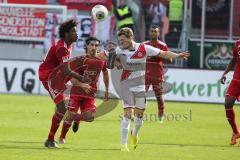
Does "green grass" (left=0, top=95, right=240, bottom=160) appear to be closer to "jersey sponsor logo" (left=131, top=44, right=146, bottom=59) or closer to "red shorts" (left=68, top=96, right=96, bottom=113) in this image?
"red shorts" (left=68, top=96, right=96, bottom=113)

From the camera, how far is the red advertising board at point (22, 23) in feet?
110

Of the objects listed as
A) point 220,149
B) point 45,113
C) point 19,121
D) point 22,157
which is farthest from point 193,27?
point 22,157

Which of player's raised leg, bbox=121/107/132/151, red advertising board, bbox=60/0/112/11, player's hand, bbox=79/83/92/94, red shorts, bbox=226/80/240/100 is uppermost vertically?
red advertising board, bbox=60/0/112/11

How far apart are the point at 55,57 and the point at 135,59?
1518 millimetres

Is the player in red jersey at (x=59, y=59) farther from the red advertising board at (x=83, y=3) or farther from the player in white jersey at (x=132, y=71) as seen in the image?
the red advertising board at (x=83, y=3)

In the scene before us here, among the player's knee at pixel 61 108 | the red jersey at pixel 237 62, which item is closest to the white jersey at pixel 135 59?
the player's knee at pixel 61 108

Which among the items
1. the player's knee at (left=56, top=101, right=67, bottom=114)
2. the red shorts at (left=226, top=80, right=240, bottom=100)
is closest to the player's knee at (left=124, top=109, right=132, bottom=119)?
the player's knee at (left=56, top=101, right=67, bottom=114)

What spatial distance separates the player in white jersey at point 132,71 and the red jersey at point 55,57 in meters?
A: 0.97

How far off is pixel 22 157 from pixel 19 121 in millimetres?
7120

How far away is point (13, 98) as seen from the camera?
28.1m

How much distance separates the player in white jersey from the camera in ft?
51.8

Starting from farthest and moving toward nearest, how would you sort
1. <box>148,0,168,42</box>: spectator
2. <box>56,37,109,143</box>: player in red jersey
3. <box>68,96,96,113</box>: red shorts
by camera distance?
<box>148,0,168,42</box>: spectator, <box>68,96,96,113</box>: red shorts, <box>56,37,109,143</box>: player in red jersey

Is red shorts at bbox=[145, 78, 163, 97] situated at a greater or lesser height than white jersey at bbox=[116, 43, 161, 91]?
lesser

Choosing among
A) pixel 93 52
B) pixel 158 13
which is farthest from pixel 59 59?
pixel 158 13
